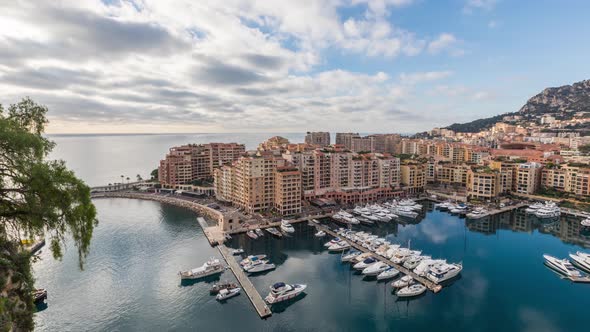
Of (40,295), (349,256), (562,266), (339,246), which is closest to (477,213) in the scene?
(562,266)

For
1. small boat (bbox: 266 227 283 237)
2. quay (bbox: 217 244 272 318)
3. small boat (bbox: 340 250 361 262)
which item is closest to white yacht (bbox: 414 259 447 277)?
small boat (bbox: 340 250 361 262)

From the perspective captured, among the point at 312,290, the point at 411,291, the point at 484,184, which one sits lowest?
the point at 312,290

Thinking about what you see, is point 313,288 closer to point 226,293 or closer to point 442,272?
point 226,293

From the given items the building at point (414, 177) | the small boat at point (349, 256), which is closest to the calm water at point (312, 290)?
the small boat at point (349, 256)

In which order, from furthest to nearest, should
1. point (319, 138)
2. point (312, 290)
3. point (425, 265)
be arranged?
point (319, 138) < point (425, 265) < point (312, 290)

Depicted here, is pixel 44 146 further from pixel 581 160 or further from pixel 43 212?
pixel 581 160

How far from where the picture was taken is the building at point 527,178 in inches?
2928

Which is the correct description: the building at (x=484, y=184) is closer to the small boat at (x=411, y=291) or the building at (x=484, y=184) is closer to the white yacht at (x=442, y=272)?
the white yacht at (x=442, y=272)

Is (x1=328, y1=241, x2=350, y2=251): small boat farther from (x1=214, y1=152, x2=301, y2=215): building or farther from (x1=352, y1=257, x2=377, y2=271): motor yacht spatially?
(x1=214, y1=152, x2=301, y2=215): building

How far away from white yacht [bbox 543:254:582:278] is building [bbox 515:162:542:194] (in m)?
42.5

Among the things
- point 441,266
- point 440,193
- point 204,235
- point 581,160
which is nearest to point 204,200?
point 204,235

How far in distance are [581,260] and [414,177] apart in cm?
4277

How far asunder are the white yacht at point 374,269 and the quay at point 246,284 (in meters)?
13.1

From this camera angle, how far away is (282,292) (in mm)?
30906
